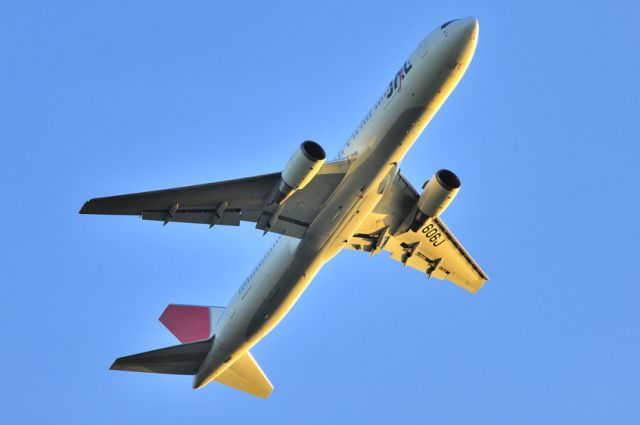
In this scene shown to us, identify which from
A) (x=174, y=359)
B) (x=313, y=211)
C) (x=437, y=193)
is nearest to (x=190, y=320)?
(x=174, y=359)

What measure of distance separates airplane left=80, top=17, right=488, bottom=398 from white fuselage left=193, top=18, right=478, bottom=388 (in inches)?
1.6

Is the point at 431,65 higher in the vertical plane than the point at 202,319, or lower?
higher

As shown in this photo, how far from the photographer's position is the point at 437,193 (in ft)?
105

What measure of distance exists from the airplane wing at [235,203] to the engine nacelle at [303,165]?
130 centimetres

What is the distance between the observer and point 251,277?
3359 cm

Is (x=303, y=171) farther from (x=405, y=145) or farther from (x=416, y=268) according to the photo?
(x=416, y=268)

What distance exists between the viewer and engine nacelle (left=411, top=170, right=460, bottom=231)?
105 feet

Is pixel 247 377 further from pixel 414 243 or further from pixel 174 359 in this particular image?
pixel 414 243

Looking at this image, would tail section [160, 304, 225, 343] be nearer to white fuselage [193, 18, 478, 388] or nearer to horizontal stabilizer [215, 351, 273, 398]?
white fuselage [193, 18, 478, 388]

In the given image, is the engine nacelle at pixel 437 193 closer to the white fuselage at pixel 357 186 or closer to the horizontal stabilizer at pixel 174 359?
the white fuselage at pixel 357 186

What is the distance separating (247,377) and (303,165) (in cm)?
1357

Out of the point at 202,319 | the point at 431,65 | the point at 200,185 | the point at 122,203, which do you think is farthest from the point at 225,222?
the point at 431,65

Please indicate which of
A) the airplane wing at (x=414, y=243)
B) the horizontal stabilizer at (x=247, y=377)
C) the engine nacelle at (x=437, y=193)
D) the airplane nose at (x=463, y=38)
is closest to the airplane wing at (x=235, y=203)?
the airplane wing at (x=414, y=243)

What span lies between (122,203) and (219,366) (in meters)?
9.82
